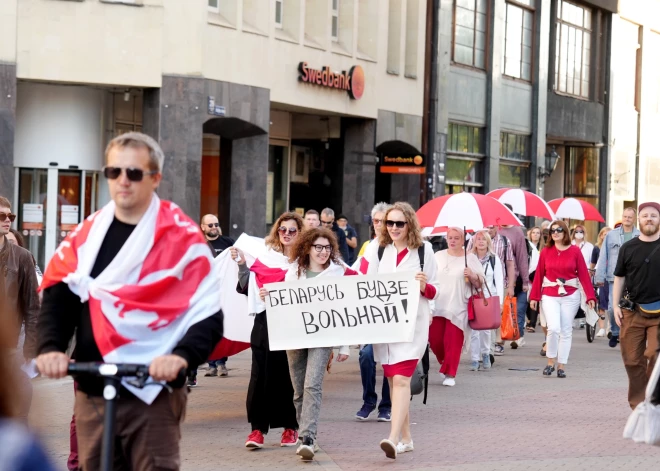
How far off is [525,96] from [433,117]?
6.92 metres

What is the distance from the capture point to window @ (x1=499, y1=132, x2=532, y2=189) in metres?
39.6

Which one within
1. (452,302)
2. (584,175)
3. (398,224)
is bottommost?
(452,302)

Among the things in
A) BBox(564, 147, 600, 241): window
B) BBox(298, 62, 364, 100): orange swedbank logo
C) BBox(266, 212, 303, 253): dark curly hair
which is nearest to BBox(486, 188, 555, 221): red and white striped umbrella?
BBox(298, 62, 364, 100): orange swedbank logo

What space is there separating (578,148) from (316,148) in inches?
602

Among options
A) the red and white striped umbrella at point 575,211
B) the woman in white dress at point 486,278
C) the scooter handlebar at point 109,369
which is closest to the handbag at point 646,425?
the scooter handlebar at point 109,369

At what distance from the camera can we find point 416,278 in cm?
987

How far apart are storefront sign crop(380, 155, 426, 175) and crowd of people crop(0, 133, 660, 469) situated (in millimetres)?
8350

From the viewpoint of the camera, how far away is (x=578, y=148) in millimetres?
45688

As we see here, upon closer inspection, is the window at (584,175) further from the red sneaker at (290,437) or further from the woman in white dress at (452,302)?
the red sneaker at (290,437)

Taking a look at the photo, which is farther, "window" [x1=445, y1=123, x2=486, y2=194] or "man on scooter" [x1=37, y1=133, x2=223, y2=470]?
"window" [x1=445, y1=123, x2=486, y2=194]

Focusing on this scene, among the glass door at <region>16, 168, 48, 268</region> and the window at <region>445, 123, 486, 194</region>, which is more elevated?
the window at <region>445, 123, 486, 194</region>

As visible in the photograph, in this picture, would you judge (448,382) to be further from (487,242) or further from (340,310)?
(340,310)

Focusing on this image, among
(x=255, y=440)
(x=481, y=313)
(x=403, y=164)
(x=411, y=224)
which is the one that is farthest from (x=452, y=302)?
(x=403, y=164)

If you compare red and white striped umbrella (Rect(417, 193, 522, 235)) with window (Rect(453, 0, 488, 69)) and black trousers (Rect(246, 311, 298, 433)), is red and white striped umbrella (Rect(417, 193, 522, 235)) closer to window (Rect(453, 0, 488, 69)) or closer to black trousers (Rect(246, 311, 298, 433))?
black trousers (Rect(246, 311, 298, 433))
